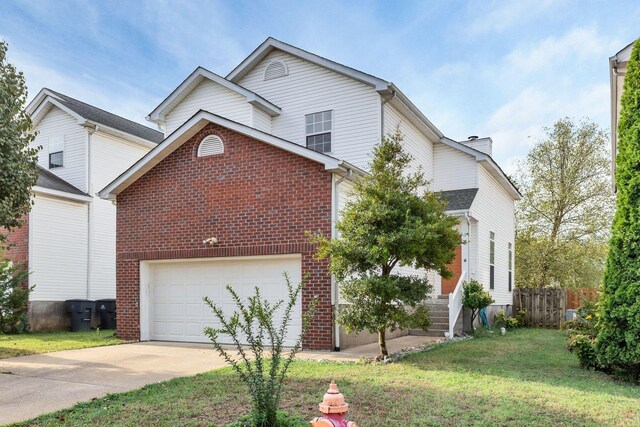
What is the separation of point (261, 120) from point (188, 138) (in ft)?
12.1

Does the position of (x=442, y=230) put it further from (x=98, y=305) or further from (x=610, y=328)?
(x=98, y=305)

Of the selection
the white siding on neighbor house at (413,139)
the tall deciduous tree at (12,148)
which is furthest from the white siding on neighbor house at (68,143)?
the white siding on neighbor house at (413,139)

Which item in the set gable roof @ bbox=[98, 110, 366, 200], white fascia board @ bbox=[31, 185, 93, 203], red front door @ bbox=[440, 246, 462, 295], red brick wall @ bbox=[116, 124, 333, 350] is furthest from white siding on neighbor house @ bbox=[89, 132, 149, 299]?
red front door @ bbox=[440, 246, 462, 295]

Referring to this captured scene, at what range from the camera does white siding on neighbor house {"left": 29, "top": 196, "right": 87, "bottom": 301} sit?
55.2 feet

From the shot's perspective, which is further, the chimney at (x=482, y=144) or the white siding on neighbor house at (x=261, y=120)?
the chimney at (x=482, y=144)

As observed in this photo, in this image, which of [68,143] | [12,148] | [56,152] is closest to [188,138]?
[12,148]

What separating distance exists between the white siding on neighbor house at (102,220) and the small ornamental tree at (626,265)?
16249mm

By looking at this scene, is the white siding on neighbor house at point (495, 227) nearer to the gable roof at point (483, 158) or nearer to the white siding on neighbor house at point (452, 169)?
the gable roof at point (483, 158)

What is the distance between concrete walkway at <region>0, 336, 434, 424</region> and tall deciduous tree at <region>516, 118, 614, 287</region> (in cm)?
1492

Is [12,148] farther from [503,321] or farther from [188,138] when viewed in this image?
[503,321]

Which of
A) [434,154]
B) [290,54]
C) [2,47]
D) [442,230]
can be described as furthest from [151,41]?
[442,230]

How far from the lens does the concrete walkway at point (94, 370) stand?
22.1 ft

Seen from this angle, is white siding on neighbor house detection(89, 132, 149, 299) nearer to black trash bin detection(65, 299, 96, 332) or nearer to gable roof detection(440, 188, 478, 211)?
black trash bin detection(65, 299, 96, 332)

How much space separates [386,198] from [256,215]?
377 cm
